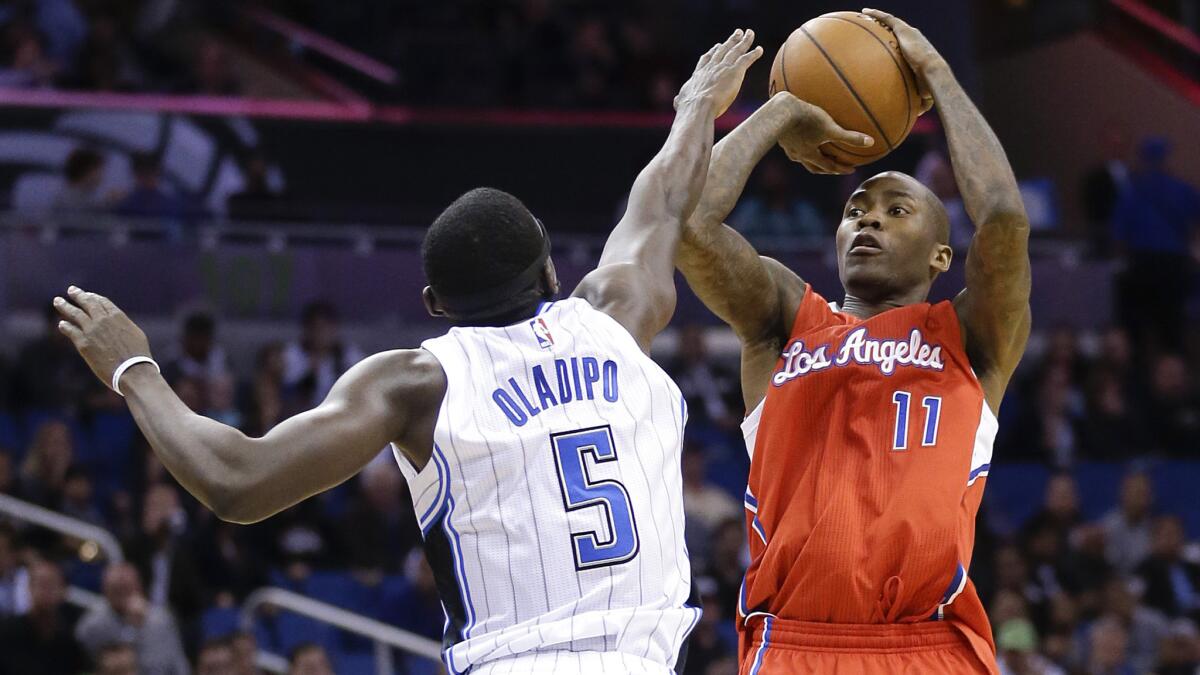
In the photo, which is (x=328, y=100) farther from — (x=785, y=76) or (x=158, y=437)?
(x=158, y=437)

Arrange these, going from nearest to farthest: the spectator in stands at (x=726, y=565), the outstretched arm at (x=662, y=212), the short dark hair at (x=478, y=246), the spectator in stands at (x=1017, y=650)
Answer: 1. the short dark hair at (x=478, y=246)
2. the outstretched arm at (x=662, y=212)
3. the spectator in stands at (x=1017, y=650)
4. the spectator in stands at (x=726, y=565)

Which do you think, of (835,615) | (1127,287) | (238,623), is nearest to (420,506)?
(835,615)

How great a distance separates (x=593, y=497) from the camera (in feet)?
12.1

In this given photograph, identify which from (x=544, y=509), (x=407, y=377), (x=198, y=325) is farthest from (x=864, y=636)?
(x=198, y=325)

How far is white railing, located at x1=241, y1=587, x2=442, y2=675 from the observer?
393 inches

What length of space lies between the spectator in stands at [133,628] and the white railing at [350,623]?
72 centimetres

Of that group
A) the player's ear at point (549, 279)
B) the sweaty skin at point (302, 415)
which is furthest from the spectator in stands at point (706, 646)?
the player's ear at point (549, 279)

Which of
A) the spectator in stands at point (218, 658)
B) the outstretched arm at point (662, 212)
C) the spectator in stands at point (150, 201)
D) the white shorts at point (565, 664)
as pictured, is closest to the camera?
the white shorts at point (565, 664)

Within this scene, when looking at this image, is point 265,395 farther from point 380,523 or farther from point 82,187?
point 82,187

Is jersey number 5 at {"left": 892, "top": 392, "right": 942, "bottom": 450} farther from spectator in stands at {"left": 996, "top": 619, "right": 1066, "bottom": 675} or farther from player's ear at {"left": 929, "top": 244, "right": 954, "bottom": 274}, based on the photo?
spectator in stands at {"left": 996, "top": 619, "right": 1066, "bottom": 675}

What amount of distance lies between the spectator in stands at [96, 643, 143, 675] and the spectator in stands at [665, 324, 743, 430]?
16.3 feet

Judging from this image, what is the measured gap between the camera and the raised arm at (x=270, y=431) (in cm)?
351

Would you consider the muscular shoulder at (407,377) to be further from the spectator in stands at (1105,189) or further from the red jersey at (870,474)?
the spectator in stands at (1105,189)

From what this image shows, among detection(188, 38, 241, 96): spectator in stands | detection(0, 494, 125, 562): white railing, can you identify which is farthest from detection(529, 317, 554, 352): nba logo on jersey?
detection(188, 38, 241, 96): spectator in stands
